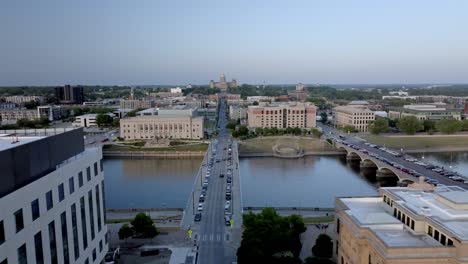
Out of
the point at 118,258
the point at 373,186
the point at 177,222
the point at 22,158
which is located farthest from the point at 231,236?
the point at 373,186

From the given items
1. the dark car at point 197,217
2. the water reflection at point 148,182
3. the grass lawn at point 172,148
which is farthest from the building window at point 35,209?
the grass lawn at point 172,148

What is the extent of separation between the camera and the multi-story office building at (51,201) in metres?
9.41

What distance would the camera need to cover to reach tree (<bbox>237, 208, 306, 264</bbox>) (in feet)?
51.9

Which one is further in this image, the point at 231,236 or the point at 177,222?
the point at 177,222

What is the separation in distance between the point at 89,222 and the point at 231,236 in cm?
815

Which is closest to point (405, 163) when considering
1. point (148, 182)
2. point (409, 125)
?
point (409, 125)

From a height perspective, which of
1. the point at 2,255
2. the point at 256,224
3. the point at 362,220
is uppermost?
the point at 2,255

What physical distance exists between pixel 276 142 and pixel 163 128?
1831 centimetres

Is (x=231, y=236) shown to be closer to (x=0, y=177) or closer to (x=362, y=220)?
(x=362, y=220)

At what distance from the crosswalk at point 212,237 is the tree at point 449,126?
51.3m

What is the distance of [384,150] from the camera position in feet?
148

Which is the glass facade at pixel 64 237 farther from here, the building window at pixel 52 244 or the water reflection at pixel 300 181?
the water reflection at pixel 300 181

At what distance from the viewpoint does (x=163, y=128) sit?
5944 centimetres

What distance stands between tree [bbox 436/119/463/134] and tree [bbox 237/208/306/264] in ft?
165
